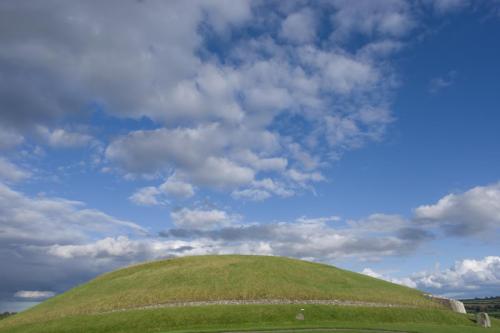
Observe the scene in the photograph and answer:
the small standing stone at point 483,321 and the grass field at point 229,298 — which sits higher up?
the grass field at point 229,298

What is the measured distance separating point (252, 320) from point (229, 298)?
1075cm

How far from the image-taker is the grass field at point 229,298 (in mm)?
59594

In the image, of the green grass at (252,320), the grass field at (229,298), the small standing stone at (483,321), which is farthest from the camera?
the small standing stone at (483,321)

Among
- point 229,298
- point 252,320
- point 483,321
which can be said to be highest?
point 229,298

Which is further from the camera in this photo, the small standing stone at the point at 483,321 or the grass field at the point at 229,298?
the small standing stone at the point at 483,321

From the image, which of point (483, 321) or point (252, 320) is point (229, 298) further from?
point (483, 321)

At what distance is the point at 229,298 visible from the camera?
2756 inches

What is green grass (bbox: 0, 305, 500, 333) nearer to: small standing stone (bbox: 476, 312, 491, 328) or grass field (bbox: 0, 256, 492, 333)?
grass field (bbox: 0, 256, 492, 333)

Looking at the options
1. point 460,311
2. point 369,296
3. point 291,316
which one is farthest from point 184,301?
point 460,311

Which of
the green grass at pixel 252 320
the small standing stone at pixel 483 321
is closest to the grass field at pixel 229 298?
the green grass at pixel 252 320

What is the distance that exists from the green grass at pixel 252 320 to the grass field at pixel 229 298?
14 centimetres

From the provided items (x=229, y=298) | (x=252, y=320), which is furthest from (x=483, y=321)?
(x=229, y=298)

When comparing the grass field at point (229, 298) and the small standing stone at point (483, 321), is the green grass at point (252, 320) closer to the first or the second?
the grass field at point (229, 298)

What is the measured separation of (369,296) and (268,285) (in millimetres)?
18031
